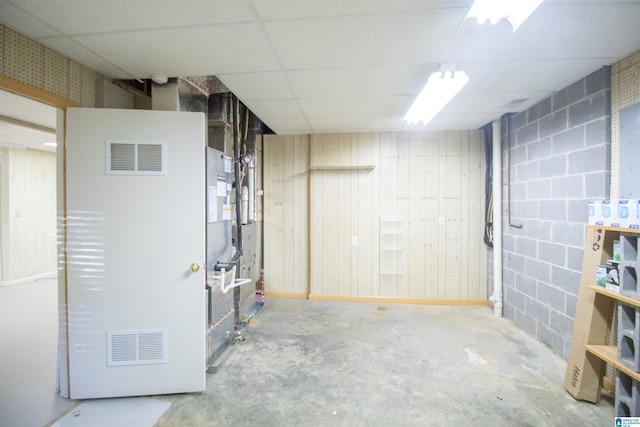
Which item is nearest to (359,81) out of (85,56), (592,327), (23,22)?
(85,56)

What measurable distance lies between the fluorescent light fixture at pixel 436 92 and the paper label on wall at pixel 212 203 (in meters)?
2.11

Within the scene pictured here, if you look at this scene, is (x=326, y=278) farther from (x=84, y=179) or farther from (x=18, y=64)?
(x=18, y=64)

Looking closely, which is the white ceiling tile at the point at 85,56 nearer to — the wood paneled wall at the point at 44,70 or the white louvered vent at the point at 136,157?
the wood paneled wall at the point at 44,70

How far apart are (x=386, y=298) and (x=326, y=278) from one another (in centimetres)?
96

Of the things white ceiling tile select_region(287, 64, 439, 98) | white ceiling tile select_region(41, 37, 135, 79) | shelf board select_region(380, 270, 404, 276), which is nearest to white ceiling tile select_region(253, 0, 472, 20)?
white ceiling tile select_region(287, 64, 439, 98)

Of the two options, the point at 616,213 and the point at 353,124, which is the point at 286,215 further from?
the point at 616,213

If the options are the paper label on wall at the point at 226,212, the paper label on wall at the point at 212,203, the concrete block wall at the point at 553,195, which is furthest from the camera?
the paper label on wall at the point at 226,212

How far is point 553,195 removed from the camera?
2.85 meters

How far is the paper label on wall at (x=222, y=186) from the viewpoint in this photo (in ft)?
8.88

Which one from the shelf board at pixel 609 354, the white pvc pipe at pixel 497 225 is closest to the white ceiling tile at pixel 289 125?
the white pvc pipe at pixel 497 225

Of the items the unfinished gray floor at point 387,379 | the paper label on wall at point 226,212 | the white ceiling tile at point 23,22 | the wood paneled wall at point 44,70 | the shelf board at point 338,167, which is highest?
the white ceiling tile at point 23,22

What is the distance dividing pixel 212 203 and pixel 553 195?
11.0ft

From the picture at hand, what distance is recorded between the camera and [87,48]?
1935mm

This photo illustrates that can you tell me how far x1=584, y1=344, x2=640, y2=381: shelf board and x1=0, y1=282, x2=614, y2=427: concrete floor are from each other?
40 centimetres
